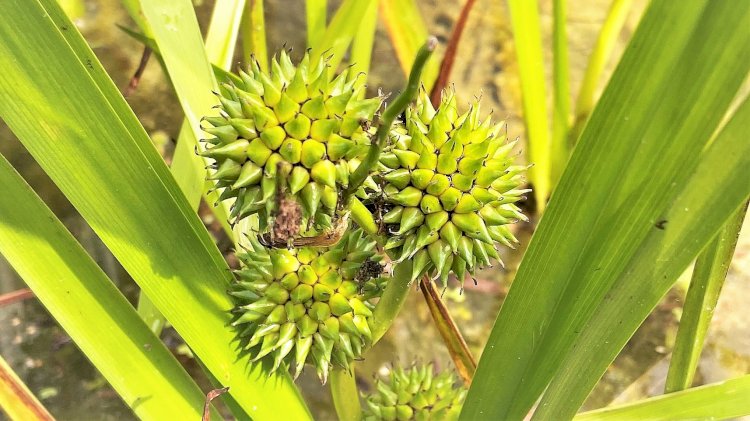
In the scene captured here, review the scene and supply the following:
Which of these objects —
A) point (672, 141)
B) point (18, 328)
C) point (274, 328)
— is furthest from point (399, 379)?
point (18, 328)

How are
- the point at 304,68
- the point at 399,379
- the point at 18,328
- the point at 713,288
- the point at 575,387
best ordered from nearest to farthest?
the point at 304,68 → the point at 575,387 → the point at 713,288 → the point at 399,379 → the point at 18,328

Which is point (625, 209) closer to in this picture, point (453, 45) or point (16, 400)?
point (453, 45)

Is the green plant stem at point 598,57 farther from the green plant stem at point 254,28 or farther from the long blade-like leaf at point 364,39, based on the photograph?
the green plant stem at point 254,28

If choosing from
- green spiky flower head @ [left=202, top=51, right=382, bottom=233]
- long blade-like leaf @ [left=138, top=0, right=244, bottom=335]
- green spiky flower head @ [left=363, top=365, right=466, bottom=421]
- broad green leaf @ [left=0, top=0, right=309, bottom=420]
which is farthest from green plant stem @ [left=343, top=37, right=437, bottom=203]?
A: green spiky flower head @ [left=363, top=365, right=466, bottom=421]

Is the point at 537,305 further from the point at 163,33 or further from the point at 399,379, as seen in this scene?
the point at 163,33

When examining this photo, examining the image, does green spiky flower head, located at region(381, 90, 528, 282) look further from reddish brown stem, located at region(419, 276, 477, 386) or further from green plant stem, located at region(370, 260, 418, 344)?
reddish brown stem, located at region(419, 276, 477, 386)
